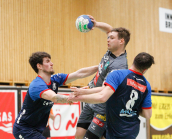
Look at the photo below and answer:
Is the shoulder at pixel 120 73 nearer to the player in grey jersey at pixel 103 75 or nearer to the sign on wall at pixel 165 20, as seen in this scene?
the player in grey jersey at pixel 103 75

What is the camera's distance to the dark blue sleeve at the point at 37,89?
4.41 meters

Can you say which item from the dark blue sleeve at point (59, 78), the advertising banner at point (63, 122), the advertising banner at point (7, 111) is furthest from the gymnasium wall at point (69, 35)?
the dark blue sleeve at point (59, 78)

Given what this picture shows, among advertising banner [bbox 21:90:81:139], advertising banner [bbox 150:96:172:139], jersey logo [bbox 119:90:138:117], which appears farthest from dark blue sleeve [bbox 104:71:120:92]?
advertising banner [bbox 150:96:172:139]

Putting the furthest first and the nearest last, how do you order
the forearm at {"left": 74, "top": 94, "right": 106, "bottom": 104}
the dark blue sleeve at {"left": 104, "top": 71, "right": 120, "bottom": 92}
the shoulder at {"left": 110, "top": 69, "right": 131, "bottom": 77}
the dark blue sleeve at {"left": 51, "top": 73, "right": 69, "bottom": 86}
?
the dark blue sleeve at {"left": 51, "top": 73, "right": 69, "bottom": 86} → the shoulder at {"left": 110, "top": 69, "right": 131, "bottom": 77} → the dark blue sleeve at {"left": 104, "top": 71, "right": 120, "bottom": 92} → the forearm at {"left": 74, "top": 94, "right": 106, "bottom": 104}

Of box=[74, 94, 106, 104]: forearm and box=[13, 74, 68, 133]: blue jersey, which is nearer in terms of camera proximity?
box=[74, 94, 106, 104]: forearm

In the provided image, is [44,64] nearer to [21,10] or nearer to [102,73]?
[102,73]

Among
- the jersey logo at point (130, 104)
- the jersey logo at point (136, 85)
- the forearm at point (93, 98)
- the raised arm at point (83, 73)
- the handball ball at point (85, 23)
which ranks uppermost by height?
the handball ball at point (85, 23)

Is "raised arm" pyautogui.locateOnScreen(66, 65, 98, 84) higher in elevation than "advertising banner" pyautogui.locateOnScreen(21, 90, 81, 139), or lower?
higher

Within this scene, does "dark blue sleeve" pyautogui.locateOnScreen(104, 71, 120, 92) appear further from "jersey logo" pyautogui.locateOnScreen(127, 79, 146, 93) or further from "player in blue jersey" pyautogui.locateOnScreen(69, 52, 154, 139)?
"jersey logo" pyautogui.locateOnScreen(127, 79, 146, 93)

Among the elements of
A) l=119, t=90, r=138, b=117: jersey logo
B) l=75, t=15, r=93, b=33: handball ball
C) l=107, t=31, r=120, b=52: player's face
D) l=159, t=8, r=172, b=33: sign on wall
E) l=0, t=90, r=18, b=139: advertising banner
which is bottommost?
l=0, t=90, r=18, b=139: advertising banner

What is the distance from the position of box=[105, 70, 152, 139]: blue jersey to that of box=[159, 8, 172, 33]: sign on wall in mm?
9365

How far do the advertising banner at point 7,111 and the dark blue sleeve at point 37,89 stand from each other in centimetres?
330

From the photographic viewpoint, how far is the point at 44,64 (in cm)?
485

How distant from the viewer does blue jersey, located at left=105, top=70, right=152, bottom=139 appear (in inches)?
157
